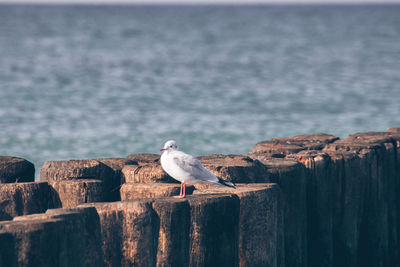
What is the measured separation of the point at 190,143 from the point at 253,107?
23.9 ft

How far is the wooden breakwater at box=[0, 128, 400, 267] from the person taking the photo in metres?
5.46

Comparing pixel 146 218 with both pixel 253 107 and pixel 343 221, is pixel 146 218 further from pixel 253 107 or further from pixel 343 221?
pixel 253 107

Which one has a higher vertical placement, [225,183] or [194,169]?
[194,169]

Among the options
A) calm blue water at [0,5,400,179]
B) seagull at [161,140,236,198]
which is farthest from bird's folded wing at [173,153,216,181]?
calm blue water at [0,5,400,179]

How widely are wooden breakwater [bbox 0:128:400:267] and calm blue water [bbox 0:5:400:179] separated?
43.1 ft

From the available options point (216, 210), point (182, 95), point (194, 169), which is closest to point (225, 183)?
point (194, 169)

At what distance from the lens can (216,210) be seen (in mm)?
6094

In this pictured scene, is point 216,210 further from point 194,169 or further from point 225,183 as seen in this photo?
point 194,169

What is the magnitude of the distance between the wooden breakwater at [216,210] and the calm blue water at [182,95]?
13.1 m

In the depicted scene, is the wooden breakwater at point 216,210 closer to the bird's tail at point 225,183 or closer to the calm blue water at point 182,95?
the bird's tail at point 225,183

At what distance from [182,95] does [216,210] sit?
28.9 m

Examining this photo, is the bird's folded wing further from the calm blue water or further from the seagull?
the calm blue water

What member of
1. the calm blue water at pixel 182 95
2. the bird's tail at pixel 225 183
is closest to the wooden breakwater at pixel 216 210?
the bird's tail at pixel 225 183

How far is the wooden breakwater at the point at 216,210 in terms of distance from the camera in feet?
17.9
